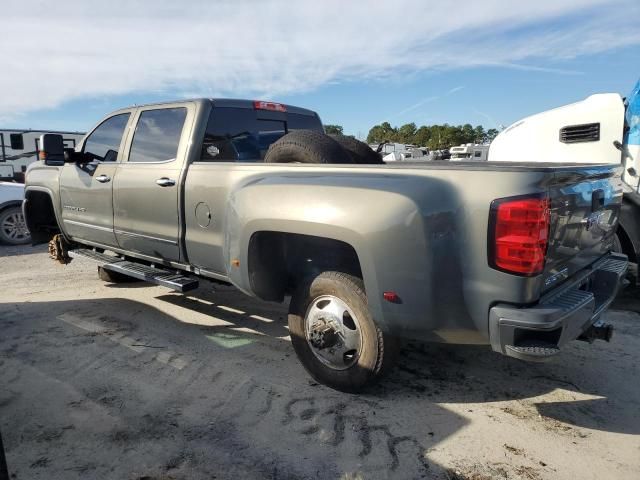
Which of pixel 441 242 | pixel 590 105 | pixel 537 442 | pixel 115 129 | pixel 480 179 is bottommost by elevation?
pixel 537 442

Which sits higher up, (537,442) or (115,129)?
(115,129)

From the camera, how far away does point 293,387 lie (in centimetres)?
327

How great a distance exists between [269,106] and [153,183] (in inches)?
52.3

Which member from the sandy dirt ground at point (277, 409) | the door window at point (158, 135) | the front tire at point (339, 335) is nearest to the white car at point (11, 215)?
the sandy dirt ground at point (277, 409)

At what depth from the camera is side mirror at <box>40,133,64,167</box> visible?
4.84 meters

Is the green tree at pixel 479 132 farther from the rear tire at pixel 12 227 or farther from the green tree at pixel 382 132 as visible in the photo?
the rear tire at pixel 12 227

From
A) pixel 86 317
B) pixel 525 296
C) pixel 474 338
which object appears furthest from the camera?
pixel 86 317

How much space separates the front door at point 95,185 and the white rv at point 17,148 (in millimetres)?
12433

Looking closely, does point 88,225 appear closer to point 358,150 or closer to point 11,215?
point 358,150

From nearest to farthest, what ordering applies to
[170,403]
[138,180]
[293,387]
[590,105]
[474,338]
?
[474,338] < [170,403] < [293,387] < [138,180] < [590,105]

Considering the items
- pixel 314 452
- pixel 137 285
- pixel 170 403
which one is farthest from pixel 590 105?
pixel 137 285

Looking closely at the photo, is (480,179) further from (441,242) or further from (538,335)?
(538,335)

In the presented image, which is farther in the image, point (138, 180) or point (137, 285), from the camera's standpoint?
point (137, 285)

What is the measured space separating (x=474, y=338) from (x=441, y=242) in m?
0.55
